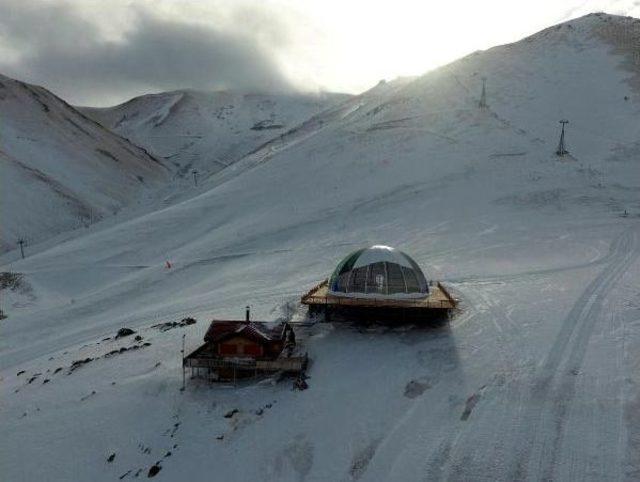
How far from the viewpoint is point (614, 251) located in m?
33.9

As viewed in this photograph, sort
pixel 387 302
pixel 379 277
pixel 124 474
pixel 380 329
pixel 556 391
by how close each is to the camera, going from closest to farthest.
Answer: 1. pixel 124 474
2. pixel 556 391
3. pixel 387 302
4. pixel 380 329
5. pixel 379 277

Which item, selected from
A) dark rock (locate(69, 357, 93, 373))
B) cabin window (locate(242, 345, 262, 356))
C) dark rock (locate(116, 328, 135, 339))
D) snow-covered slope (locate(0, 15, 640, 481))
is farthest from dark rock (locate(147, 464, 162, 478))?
dark rock (locate(116, 328, 135, 339))

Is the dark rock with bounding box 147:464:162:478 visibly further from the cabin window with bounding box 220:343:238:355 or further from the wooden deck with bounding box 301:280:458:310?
the wooden deck with bounding box 301:280:458:310

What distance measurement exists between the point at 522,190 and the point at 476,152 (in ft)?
38.4

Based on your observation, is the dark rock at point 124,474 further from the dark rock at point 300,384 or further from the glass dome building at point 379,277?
the glass dome building at point 379,277

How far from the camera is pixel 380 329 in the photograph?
24.2 meters

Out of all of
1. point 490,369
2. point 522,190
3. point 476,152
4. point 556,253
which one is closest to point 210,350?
point 490,369

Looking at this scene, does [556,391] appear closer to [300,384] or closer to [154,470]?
[300,384]

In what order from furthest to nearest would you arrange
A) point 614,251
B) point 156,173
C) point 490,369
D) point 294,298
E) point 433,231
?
point 156,173, point 433,231, point 614,251, point 294,298, point 490,369

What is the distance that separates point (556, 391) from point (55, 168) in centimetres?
10276

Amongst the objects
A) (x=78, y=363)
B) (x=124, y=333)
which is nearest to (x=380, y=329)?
(x=124, y=333)

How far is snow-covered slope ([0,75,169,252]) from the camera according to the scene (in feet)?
264

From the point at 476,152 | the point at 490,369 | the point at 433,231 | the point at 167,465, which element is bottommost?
the point at 167,465

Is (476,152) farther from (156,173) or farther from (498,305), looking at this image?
(156,173)
